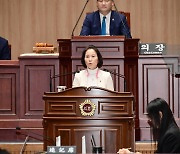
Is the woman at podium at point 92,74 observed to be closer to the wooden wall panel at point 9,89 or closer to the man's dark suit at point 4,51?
the wooden wall panel at point 9,89

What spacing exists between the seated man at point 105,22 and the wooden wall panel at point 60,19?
3.22 metres

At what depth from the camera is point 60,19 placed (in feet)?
36.9

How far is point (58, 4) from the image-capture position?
37.0ft

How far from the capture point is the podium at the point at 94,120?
5.71 meters

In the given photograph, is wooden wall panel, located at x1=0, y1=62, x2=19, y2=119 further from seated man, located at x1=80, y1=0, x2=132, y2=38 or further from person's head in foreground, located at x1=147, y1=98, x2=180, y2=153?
person's head in foreground, located at x1=147, y1=98, x2=180, y2=153

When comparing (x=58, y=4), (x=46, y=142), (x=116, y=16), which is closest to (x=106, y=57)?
(x=116, y=16)

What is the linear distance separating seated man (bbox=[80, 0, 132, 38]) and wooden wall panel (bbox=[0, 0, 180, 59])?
3222 millimetres

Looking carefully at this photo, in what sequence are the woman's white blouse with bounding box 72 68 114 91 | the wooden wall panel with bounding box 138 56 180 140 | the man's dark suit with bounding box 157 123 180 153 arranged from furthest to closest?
the wooden wall panel with bounding box 138 56 180 140, the woman's white blouse with bounding box 72 68 114 91, the man's dark suit with bounding box 157 123 180 153

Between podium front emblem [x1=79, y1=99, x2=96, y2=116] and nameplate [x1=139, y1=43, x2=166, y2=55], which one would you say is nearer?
podium front emblem [x1=79, y1=99, x2=96, y2=116]

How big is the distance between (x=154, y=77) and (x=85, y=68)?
3.29 ft

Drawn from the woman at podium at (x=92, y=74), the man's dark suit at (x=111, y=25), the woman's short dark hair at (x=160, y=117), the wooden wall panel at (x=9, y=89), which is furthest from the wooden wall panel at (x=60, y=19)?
the woman's short dark hair at (x=160, y=117)

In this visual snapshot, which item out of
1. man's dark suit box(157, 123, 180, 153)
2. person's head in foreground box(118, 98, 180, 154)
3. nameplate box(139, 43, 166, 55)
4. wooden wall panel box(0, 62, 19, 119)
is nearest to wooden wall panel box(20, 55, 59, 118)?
wooden wall panel box(0, 62, 19, 119)

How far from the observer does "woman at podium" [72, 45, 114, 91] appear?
21.5 ft

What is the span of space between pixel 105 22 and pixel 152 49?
2.98ft
